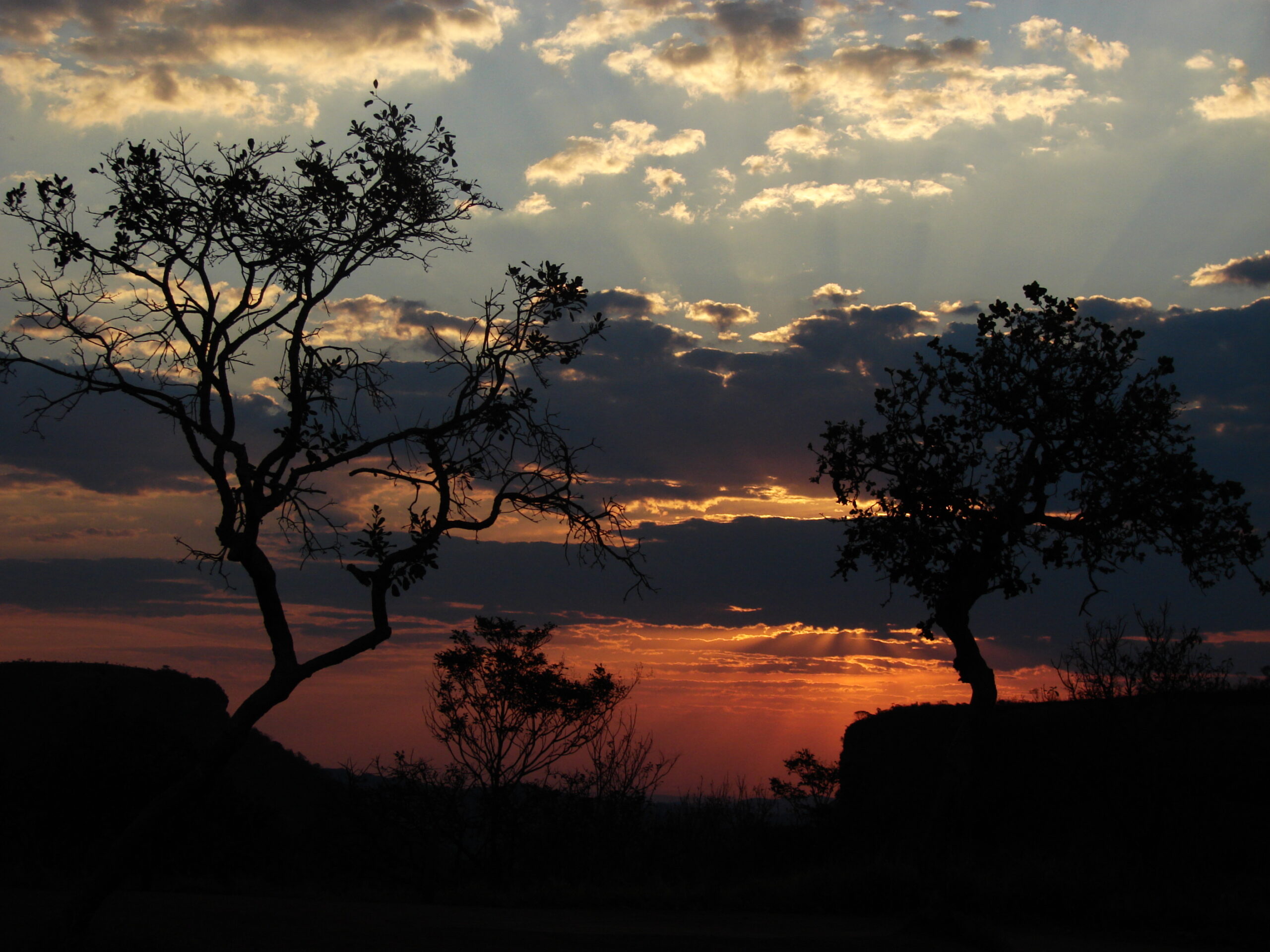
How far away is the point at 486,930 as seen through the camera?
1057cm

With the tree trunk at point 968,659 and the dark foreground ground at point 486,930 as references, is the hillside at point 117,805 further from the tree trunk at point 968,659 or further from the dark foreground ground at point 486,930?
the tree trunk at point 968,659

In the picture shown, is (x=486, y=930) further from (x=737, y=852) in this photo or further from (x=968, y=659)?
A: (x=737, y=852)

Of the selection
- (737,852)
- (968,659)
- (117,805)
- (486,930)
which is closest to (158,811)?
(486,930)

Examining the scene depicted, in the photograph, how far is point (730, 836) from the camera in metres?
21.2

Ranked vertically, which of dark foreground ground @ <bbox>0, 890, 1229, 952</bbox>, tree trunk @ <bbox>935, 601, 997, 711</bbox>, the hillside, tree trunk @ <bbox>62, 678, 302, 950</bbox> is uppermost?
tree trunk @ <bbox>935, 601, 997, 711</bbox>

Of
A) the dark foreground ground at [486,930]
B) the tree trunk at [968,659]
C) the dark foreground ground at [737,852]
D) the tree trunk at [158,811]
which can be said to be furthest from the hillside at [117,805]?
the tree trunk at [968,659]

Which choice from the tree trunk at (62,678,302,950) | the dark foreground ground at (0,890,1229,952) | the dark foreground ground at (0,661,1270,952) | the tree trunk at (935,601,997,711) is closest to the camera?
the tree trunk at (62,678,302,950)

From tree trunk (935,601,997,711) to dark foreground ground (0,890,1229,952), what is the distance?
108 inches

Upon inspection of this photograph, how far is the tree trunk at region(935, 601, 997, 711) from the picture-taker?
12.2 meters

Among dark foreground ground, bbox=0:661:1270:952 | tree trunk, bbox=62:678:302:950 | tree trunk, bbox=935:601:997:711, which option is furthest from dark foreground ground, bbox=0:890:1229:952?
tree trunk, bbox=935:601:997:711

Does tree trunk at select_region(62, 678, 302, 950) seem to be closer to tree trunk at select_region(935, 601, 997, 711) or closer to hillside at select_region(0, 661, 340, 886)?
tree trunk at select_region(935, 601, 997, 711)

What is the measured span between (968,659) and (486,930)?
704 cm

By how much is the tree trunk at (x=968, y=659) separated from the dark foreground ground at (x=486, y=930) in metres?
2.74

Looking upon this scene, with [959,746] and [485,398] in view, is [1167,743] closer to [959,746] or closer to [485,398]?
[959,746]
